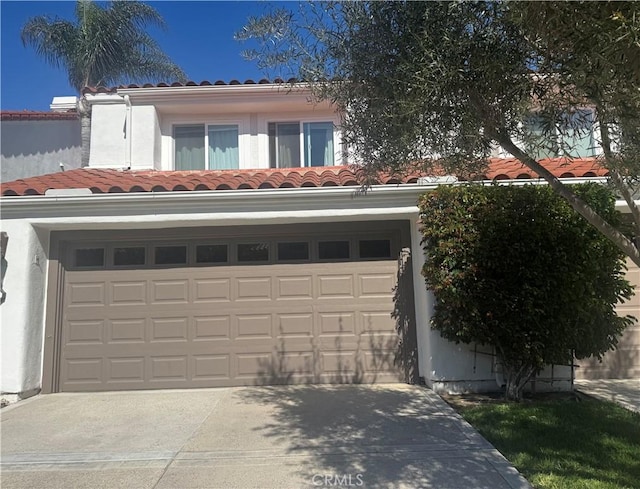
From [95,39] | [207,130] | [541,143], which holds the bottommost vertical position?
[541,143]

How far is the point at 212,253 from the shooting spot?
7781 millimetres

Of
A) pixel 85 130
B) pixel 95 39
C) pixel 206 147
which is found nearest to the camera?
pixel 206 147

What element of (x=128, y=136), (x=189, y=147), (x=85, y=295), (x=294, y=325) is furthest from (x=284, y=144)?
(x=85, y=295)

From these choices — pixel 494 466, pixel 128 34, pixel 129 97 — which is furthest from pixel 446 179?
pixel 128 34

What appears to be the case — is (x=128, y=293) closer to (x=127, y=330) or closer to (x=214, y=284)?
(x=127, y=330)

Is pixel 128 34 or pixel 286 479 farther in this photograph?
pixel 128 34

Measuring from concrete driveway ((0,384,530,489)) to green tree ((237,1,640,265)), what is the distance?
102 inches

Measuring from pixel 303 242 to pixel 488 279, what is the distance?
9.54ft

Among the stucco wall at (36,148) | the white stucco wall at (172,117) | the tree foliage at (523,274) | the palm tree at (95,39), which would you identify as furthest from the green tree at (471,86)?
the palm tree at (95,39)

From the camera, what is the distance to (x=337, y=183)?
23.2 ft

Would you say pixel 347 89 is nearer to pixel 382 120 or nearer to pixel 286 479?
pixel 382 120

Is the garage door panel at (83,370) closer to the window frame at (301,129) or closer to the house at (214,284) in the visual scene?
the house at (214,284)

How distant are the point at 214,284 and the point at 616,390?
6.14 meters

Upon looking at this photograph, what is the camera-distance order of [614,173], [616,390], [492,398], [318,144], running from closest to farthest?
[614,173]
[492,398]
[616,390]
[318,144]
